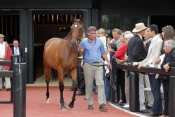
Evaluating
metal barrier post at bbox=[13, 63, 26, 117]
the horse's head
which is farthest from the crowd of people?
metal barrier post at bbox=[13, 63, 26, 117]

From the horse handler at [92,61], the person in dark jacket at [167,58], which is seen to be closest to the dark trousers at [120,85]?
the horse handler at [92,61]

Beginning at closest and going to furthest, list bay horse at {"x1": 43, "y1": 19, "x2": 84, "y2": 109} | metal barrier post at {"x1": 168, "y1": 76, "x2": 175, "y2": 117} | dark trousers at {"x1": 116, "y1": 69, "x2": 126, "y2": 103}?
1. metal barrier post at {"x1": 168, "y1": 76, "x2": 175, "y2": 117}
2. dark trousers at {"x1": 116, "y1": 69, "x2": 126, "y2": 103}
3. bay horse at {"x1": 43, "y1": 19, "x2": 84, "y2": 109}

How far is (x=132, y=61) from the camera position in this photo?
13406mm

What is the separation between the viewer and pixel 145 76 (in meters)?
13.0

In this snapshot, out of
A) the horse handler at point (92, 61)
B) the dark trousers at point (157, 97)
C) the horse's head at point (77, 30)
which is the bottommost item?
the dark trousers at point (157, 97)

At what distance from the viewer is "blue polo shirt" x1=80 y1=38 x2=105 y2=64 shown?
13.9 meters

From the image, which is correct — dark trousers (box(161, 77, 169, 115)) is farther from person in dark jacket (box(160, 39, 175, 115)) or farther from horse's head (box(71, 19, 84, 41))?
horse's head (box(71, 19, 84, 41))

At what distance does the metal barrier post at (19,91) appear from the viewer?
904 cm

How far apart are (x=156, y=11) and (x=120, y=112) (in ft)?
27.9

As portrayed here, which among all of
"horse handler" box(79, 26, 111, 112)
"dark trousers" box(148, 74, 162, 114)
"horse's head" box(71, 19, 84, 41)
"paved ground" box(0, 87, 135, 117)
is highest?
"horse's head" box(71, 19, 84, 41)

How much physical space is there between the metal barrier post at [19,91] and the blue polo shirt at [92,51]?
194 inches

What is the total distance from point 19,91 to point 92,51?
16.6 ft

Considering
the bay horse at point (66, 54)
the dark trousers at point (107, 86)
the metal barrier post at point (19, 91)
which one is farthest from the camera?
the dark trousers at point (107, 86)

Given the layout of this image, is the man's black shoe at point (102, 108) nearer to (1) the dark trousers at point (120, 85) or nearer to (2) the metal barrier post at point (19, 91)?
(1) the dark trousers at point (120, 85)
